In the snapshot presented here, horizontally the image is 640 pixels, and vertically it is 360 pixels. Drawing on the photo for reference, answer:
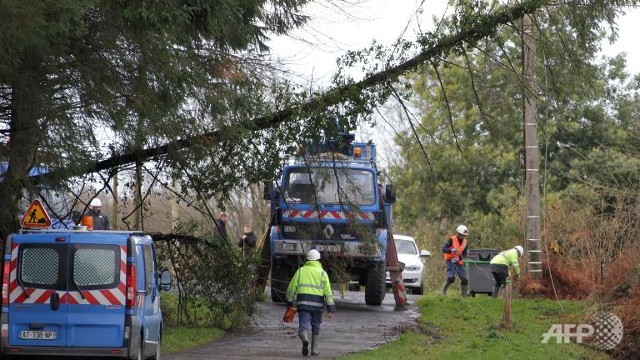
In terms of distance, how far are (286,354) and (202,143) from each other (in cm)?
333

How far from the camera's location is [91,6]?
13.1 m

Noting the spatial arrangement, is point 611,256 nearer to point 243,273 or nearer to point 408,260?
point 408,260

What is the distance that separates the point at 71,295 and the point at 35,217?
7.88 feet

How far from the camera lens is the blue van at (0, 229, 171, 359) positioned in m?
13.4

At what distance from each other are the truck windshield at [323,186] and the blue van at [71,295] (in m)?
5.27

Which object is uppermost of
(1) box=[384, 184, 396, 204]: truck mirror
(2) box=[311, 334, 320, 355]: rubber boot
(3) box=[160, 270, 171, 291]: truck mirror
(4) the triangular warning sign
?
(1) box=[384, 184, 396, 204]: truck mirror

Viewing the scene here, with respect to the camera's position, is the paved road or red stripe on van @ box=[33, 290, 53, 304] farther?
the paved road

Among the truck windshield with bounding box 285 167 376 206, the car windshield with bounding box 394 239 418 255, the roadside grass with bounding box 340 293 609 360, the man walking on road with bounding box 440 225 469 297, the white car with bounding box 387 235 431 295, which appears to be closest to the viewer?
the roadside grass with bounding box 340 293 609 360

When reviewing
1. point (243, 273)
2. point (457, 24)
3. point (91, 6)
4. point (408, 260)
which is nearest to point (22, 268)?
point (91, 6)

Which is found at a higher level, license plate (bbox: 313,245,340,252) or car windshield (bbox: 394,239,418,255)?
car windshield (bbox: 394,239,418,255)

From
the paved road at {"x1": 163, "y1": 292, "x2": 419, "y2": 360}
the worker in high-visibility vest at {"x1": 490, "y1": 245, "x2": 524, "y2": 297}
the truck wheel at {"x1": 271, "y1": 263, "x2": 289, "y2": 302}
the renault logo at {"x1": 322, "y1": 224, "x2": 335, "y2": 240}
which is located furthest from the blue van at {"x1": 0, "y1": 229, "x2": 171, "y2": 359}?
the worker in high-visibility vest at {"x1": 490, "y1": 245, "x2": 524, "y2": 297}

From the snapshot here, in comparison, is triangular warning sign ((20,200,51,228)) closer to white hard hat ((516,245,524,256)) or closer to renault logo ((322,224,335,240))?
renault logo ((322,224,335,240))

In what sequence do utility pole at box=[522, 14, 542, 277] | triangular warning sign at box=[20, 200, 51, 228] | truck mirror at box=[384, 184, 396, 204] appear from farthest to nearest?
1. utility pole at box=[522, 14, 542, 277]
2. truck mirror at box=[384, 184, 396, 204]
3. triangular warning sign at box=[20, 200, 51, 228]

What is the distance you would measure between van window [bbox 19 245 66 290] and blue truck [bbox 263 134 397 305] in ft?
16.9
